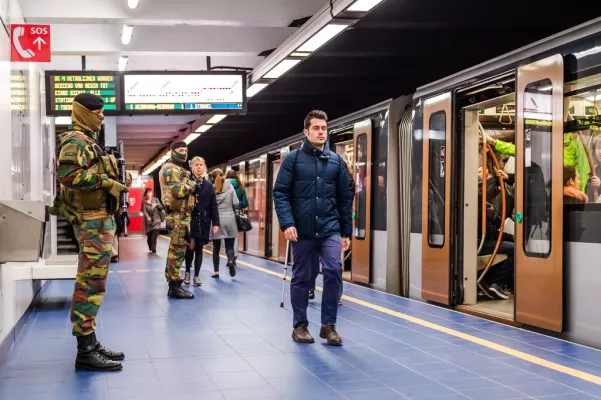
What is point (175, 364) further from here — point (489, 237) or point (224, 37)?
point (224, 37)

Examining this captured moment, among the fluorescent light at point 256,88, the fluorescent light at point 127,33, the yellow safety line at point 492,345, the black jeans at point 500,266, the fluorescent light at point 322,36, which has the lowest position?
the yellow safety line at point 492,345

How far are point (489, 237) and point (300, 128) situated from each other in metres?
11.0

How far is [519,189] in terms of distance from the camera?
6938 mm

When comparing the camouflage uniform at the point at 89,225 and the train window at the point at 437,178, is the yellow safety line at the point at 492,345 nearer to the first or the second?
the train window at the point at 437,178

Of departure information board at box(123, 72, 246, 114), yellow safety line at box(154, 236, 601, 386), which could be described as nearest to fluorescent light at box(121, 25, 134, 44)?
departure information board at box(123, 72, 246, 114)

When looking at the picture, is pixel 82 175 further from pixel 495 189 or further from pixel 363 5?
pixel 495 189

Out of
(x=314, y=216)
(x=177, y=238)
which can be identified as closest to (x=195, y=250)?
(x=177, y=238)

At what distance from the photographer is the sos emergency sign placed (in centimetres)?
665

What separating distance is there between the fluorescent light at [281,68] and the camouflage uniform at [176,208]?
1.88 m

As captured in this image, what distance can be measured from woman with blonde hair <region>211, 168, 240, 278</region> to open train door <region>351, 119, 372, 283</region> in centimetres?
208

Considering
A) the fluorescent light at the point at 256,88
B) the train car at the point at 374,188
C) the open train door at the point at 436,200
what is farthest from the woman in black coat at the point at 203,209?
the open train door at the point at 436,200

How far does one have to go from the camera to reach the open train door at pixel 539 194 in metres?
6.31

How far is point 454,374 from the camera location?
515 cm

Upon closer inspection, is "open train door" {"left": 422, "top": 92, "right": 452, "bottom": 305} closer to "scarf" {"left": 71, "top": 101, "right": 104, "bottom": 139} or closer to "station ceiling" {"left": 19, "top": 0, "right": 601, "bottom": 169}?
"station ceiling" {"left": 19, "top": 0, "right": 601, "bottom": 169}
